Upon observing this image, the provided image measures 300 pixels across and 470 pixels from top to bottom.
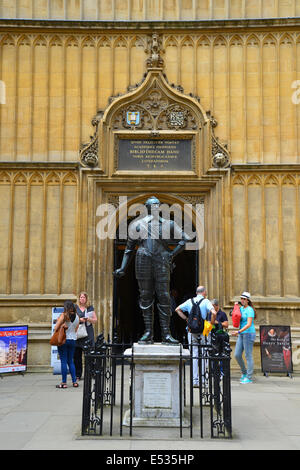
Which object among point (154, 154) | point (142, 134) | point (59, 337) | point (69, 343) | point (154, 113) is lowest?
point (69, 343)

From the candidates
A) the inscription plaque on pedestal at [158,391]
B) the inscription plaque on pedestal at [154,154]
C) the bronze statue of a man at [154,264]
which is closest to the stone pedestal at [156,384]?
the inscription plaque on pedestal at [158,391]

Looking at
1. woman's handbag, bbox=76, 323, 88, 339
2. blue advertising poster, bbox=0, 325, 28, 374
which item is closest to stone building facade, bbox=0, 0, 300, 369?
blue advertising poster, bbox=0, 325, 28, 374

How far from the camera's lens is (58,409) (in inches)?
280

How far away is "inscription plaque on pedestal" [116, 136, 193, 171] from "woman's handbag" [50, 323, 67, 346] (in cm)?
448

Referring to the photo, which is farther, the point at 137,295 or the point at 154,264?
the point at 137,295

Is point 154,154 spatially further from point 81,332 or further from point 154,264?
point 154,264

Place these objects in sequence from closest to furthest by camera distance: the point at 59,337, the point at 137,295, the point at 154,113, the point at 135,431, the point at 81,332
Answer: the point at 135,431 → the point at 59,337 → the point at 81,332 → the point at 154,113 → the point at 137,295

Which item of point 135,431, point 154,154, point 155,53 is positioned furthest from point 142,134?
point 135,431

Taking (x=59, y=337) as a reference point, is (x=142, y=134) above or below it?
above

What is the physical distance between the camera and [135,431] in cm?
581

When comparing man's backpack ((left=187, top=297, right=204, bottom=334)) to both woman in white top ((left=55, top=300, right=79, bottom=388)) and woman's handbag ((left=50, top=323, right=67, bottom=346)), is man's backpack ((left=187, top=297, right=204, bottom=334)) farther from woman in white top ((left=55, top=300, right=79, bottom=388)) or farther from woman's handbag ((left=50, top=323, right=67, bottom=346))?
woman's handbag ((left=50, top=323, right=67, bottom=346))

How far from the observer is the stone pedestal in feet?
20.3

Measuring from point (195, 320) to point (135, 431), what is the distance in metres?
3.30

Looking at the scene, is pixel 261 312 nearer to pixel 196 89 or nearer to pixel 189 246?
pixel 189 246
